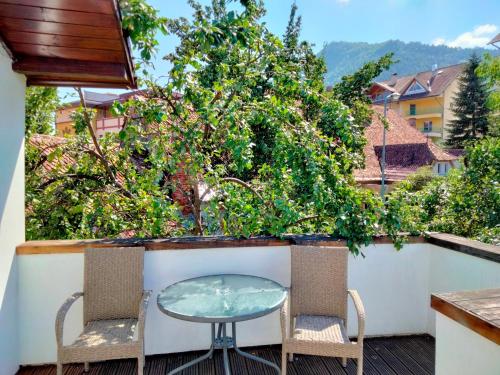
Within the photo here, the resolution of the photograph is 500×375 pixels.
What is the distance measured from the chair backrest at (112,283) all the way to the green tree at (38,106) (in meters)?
2.23

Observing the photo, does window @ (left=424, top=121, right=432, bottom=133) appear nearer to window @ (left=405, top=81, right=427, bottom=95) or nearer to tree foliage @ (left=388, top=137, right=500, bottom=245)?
window @ (left=405, top=81, right=427, bottom=95)

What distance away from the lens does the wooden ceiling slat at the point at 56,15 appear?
6.35 feet

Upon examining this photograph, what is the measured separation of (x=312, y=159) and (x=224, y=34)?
51.3 inches

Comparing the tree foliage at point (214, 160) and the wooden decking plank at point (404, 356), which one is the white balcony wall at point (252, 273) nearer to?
the wooden decking plank at point (404, 356)

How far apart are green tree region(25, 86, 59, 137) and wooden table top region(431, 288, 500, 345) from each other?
432 cm

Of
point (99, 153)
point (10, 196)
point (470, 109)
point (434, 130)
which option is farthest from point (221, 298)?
point (434, 130)

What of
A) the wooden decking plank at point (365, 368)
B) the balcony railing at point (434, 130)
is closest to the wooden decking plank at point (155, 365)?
the wooden decking plank at point (365, 368)

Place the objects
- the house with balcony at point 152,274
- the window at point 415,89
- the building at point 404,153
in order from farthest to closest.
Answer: the window at point 415,89, the building at point 404,153, the house with balcony at point 152,274

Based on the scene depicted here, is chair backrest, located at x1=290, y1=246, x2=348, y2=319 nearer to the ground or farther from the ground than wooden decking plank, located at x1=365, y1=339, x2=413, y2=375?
farther from the ground

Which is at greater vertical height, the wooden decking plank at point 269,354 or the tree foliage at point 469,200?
the tree foliage at point 469,200

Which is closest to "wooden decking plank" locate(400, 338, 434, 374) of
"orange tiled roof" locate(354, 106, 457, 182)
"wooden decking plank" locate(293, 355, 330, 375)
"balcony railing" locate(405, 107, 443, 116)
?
"wooden decking plank" locate(293, 355, 330, 375)

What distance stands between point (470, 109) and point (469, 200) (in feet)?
87.8

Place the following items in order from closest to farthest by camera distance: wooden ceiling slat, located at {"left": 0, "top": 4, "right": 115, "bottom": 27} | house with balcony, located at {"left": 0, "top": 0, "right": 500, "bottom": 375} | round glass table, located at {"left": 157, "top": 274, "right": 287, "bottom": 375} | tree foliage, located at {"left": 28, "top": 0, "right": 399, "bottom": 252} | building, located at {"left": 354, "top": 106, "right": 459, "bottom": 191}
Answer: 1. wooden ceiling slat, located at {"left": 0, "top": 4, "right": 115, "bottom": 27}
2. round glass table, located at {"left": 157, "top": 274, "right": 287, "bottom": 375}
3. house with balcony, located at {"left": 0, "top": 0, "right": 500, "bottom": 375}
4. tree foliage, located at {"left": 28, "top": 0, "right": 399, "bottom": 252}
5. building, located at {"left": 354, "top": 106, "right": 459, "bottom": 191}

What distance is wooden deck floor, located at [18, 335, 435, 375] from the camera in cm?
283
